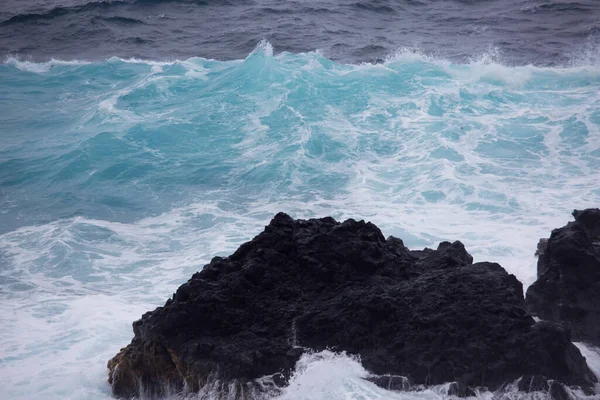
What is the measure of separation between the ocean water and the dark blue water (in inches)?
6.6

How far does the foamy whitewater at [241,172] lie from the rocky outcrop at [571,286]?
0.28 metres

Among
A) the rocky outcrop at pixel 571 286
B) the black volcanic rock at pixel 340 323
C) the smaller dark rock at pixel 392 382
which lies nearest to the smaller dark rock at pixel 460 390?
the black volcanic rock at pixel 340 323

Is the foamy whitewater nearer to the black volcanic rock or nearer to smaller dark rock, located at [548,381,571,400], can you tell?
the black volcanic rock

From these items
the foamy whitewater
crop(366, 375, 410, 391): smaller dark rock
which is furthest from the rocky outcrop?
crop(366, 375, 410, 391): smaller dark rock

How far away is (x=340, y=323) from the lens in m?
4.93

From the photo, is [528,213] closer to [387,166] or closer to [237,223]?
[387,166]

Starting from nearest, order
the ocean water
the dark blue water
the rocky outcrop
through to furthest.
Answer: the rocky outcrop < the ocean water < the dark blue water

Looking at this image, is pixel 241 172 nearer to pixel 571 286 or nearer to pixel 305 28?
pixel 571 286

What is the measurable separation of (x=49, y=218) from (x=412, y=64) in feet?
34.6

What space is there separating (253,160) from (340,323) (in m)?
7.14

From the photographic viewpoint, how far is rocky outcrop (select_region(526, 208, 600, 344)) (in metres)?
5.38

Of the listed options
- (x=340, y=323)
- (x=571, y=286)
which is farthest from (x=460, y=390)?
(x=571, y=286)

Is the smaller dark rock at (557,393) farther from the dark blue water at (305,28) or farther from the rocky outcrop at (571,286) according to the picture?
the dark blue water at (305,28)

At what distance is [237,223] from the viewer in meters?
9.24
